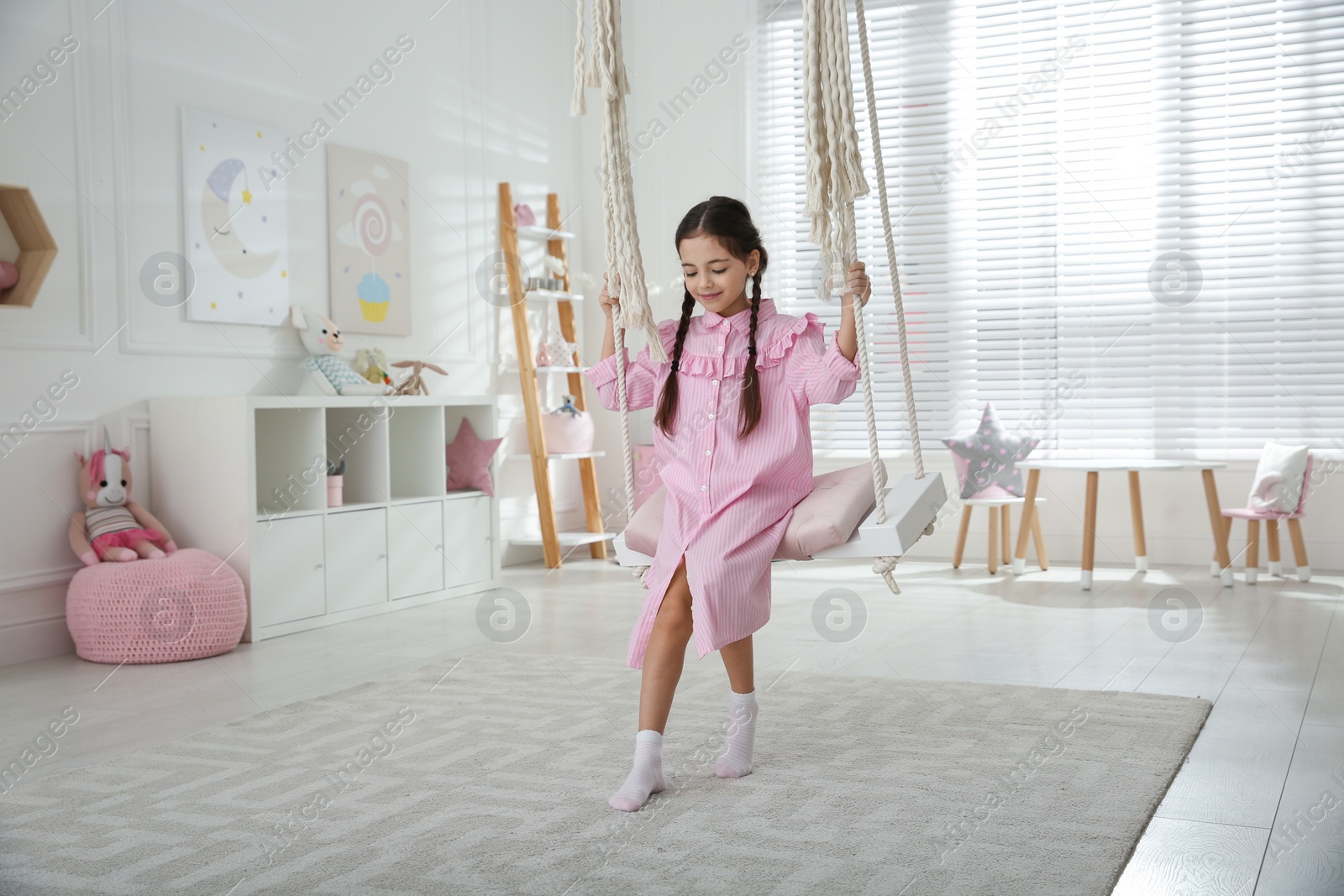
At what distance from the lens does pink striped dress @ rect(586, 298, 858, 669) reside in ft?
6.78

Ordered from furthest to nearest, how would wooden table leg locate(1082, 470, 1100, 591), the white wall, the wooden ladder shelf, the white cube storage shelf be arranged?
the wooden ladder shelf → wooden table leg locate(1082, 470, 1100, 591) → the white cube storage shelf → the white wall

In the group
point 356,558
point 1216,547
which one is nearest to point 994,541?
point 1216,547

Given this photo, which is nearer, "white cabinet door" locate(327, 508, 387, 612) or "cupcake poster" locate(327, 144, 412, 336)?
"white cabinet door" locate(327, 508, 387, 612)

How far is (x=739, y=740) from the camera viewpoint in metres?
2.17

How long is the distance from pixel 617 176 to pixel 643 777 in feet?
3.43

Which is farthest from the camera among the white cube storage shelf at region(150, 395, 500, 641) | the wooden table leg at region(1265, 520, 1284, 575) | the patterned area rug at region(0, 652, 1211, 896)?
the wooden table leg at region(1265, 520, 1284, 575)

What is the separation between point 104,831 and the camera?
6.14ft

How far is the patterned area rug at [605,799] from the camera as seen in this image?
167 cm

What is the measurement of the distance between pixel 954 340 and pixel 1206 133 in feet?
4.49

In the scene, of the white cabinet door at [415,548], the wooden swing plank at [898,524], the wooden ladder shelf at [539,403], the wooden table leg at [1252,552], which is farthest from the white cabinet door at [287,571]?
the wooden table leg at [1252,552]

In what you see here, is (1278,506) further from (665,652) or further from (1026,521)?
(665,652)

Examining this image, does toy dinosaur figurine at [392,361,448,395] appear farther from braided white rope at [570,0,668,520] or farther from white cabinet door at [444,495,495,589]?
braided white rope at [570,0,668,520]

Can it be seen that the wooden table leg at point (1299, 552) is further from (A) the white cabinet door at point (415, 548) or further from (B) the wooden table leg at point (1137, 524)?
(A) the white cabinet door at point (415, 548)

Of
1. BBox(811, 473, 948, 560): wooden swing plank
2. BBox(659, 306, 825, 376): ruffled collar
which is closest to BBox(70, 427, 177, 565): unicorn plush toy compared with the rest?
BBox(659, 306, 825, 376): ruffled collar
